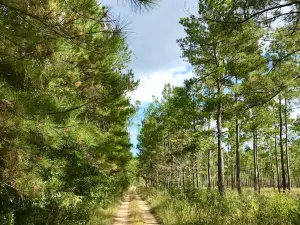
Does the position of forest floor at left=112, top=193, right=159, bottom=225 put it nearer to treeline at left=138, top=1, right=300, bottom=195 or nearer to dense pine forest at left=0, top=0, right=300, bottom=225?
dense pine forest at left=0, top=0, right=300, bottom=225

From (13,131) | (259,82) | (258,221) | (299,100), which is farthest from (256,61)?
(299,100)

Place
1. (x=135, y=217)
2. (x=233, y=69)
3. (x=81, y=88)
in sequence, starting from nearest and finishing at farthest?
(x=81, y=88)
(x=233, y=69)
(x=135, y=217)

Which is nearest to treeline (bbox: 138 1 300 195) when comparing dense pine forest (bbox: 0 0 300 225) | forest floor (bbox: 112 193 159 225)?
dense pine forest (bbox: 0 0 300 225)

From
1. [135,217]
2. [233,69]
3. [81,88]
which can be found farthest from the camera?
[135,217]

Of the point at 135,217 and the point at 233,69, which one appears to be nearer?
the point at 233,69

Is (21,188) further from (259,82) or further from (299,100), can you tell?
(299,100)

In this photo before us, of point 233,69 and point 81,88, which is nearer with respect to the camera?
point 81,88

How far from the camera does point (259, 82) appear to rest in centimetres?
998

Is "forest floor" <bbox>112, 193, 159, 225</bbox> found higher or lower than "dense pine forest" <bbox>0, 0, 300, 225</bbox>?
lower

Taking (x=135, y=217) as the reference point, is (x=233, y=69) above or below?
above

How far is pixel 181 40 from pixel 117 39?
12.7 metres

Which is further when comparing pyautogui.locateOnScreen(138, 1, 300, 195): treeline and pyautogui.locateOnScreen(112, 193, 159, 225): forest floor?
pyautogui.locateOnScreen(112, 193, 159, 225): forest floor

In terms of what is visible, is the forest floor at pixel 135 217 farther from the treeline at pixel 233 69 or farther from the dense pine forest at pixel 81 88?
the treeline at pixel 233 69

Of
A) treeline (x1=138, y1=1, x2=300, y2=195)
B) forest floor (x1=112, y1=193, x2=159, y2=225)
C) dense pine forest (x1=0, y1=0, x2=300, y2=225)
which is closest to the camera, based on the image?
dense pine forest (x1=0, y1=0, x2=300, y2=225)
